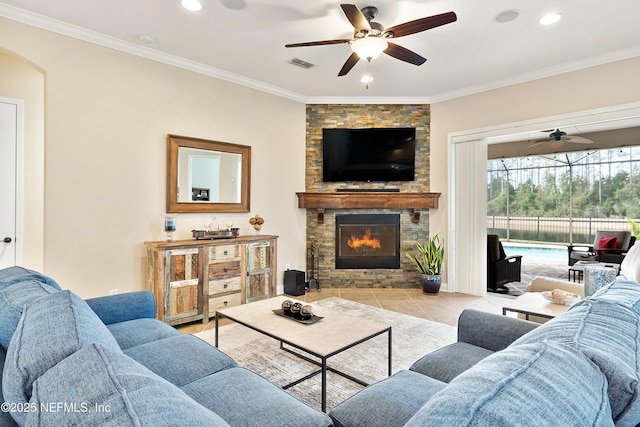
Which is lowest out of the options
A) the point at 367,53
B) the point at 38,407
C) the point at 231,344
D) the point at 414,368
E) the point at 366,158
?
the point at 231,344

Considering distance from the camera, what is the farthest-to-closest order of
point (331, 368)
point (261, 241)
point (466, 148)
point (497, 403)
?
point (466, 148), point (261, 241), point (331, 368), point (497, 403)

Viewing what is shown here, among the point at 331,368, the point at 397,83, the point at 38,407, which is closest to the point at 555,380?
the point at 38,407

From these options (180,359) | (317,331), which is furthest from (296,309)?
(180,359)

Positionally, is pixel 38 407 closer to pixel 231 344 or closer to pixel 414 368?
pixel 414 368

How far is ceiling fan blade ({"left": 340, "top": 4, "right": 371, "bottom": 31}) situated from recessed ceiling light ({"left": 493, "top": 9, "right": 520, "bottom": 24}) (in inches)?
49.4

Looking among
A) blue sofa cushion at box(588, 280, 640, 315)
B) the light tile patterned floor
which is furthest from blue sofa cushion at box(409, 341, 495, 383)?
the light tile patterned floor

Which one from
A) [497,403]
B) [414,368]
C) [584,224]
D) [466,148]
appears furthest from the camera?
[584,224]

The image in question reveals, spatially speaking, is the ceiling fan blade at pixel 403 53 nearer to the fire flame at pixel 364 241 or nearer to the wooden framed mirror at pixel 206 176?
the wooden framed mirror at pixel 206 176

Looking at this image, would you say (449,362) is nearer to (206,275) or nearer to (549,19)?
(206,275)

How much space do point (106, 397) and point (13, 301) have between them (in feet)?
3.11

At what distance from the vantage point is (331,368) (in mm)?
2617

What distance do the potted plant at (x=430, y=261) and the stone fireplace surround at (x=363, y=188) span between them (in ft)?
0.50

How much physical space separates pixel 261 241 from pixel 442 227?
2.77 m

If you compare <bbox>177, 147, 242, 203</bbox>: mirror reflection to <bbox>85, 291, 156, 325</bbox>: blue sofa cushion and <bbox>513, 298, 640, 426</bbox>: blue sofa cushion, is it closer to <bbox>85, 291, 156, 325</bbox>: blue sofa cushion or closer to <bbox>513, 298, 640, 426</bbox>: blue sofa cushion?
<bbox>85, 291, 156, 325</bbox>: blue sofa cushion
